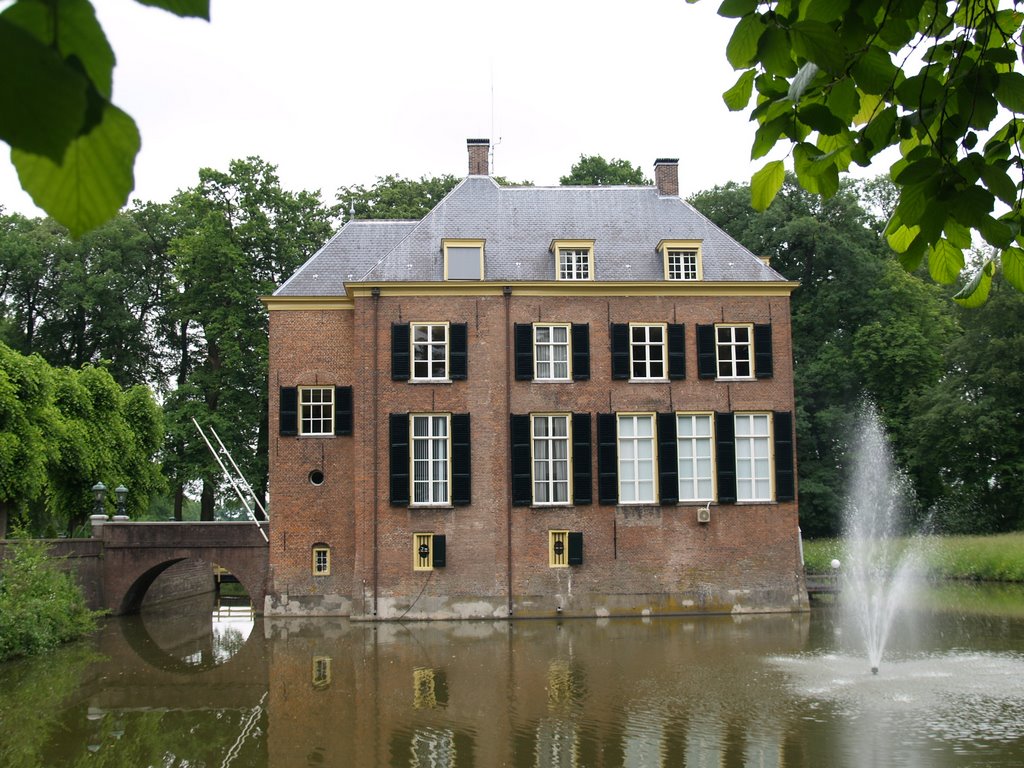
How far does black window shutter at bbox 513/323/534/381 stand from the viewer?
22.5 m

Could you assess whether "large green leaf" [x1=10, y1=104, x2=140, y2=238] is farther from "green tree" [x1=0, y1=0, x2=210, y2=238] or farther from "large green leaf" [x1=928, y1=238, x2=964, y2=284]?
"large green leaf" [x1=928, y1=238, x2=964, y2=284]

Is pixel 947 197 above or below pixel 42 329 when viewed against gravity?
below

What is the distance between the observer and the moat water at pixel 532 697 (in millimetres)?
11359

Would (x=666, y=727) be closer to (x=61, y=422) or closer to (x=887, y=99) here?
(x=887, y=99)

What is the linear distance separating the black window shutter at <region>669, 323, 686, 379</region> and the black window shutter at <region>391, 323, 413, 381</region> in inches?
237

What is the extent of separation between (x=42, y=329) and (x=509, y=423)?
66.1 feet

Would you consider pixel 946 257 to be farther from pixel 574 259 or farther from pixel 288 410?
pixel 288 410

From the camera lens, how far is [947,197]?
266cm

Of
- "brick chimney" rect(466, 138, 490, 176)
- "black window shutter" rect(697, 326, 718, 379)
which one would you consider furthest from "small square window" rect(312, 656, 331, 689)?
"brick chimney" rect(466, 138, 490, 176)

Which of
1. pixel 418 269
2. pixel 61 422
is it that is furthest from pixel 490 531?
pixel 61 422

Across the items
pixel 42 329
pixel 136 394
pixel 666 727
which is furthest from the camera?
pixel 42 329

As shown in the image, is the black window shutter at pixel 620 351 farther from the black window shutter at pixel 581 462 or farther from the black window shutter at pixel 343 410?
the black window shutter at pixel 343 410

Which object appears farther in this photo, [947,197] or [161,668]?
[161,668]

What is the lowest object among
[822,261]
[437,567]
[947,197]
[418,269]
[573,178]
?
[437,567]
